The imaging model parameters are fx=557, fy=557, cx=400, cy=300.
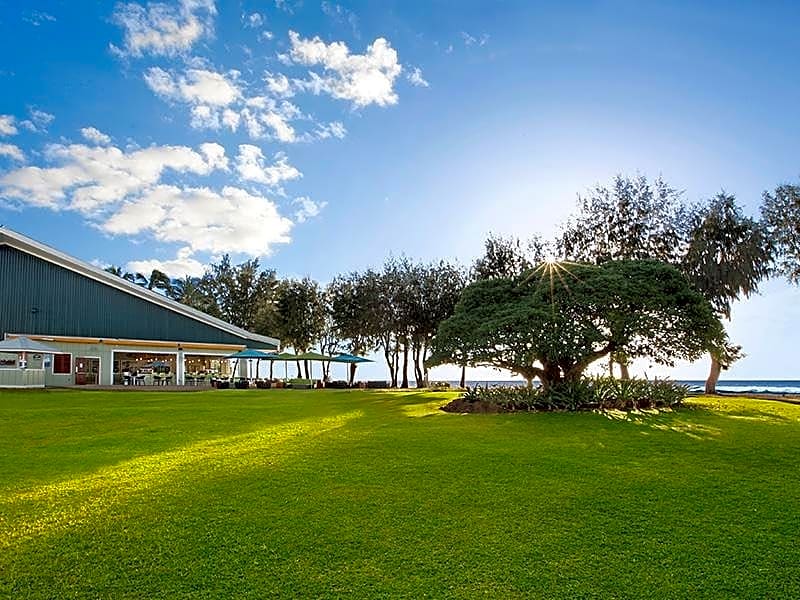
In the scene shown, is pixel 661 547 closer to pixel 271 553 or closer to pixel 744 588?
pixel 744 588

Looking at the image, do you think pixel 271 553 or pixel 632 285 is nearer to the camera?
pixel 271 553

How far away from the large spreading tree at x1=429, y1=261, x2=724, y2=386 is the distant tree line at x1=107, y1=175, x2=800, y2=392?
0.13 feet

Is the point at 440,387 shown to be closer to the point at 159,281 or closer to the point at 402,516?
the point at 402,516

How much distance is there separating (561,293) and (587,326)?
4.43 ft

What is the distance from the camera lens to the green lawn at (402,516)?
4.25 m

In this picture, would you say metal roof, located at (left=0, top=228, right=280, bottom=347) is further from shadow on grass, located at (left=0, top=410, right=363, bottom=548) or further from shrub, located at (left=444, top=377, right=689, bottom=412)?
shadow on grass, located at (left=0, top=410, right=363, bottom=548)

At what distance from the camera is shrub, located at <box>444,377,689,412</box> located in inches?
609

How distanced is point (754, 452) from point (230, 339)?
34028 mm

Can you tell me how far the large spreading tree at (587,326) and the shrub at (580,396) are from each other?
84 cm

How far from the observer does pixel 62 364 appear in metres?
31.8

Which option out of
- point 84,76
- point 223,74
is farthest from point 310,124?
point 84,76

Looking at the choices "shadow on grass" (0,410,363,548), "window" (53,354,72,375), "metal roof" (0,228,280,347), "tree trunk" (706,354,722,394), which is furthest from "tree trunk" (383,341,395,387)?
"shadow on grass" (0,410,363,548)

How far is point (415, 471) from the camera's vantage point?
7.41 metres

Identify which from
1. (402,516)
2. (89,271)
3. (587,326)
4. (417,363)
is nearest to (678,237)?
(587,326)
